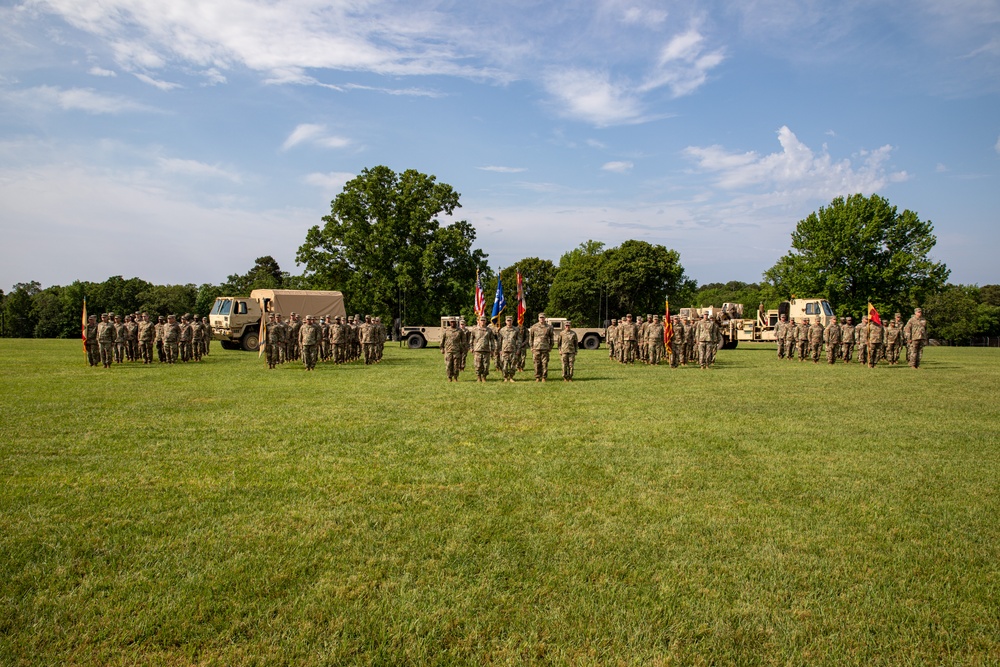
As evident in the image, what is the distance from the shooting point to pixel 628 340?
24.4 m

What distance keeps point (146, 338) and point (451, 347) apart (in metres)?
11.8

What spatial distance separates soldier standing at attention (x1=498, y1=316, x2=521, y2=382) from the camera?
57.4 feet

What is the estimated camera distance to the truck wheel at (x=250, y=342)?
31078 mm

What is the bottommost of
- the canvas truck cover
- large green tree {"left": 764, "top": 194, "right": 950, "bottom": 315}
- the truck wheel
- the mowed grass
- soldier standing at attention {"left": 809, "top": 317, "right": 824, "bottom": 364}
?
the mowed grass

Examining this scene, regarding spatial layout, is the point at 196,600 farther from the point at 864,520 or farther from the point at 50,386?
the point at 50,386

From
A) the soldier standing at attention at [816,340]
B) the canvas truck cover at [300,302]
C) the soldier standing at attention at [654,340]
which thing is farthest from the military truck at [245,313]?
the soldier standing at attention at [816,340]

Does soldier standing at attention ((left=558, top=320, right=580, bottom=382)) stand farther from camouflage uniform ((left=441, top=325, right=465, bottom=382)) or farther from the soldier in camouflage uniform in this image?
the soldier in camouflage uniform

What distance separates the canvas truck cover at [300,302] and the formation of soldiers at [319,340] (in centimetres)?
708

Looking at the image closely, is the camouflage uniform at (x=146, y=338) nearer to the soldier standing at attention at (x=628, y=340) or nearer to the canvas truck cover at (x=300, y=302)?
the canvas truck cover at (x=300, y=302)

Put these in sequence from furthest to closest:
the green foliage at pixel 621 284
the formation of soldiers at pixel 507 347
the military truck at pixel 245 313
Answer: the green foliage at pixel 621 284 → the military truck at pixel 245 313 → the formation of soldiers at pixel 507 347

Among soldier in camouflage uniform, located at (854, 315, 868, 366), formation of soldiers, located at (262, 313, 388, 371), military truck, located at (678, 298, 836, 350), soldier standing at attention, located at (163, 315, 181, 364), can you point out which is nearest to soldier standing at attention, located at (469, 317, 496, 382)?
formation of soldiers, located at (262, 313, 388, 371)

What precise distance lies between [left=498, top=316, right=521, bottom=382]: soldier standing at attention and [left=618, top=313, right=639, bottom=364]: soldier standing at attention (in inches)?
295

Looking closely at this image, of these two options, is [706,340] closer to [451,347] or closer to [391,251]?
[451,347]

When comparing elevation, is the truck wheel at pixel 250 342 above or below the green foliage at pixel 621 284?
below
